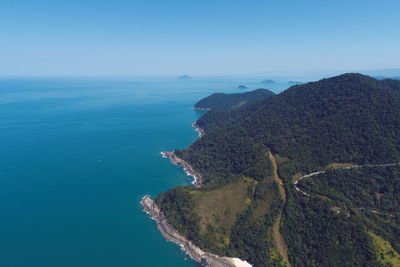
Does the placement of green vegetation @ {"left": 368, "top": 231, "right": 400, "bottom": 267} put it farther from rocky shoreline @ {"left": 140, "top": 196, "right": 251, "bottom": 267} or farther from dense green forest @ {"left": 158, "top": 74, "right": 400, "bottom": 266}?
rocky shoreline @ {"left": 140, "top": 196, "right": 251, "bottom": 267}

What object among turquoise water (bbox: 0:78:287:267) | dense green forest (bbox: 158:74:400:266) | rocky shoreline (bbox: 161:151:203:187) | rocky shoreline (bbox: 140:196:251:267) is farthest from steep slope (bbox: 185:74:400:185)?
rocky shoreline (bbox: 140:196:251:267)

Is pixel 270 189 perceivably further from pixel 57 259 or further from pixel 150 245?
pixel 57 259

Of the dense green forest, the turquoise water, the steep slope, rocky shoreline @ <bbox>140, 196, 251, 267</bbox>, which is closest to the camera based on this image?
the dense green forest

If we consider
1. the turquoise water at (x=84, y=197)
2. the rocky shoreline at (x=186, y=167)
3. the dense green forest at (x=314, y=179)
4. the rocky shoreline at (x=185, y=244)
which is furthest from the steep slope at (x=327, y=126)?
the rocky shoreline at (x=185, y=244)

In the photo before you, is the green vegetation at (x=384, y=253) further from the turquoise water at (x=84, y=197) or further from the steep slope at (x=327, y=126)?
the turquoise water at (x=84, y=197)

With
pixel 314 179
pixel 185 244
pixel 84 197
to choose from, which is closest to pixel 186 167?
pixel 84 197

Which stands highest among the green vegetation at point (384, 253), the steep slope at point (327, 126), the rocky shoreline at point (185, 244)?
the steep slope at point (327, 126)

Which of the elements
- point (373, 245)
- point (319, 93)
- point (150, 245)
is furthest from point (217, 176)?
point (319, 93)
